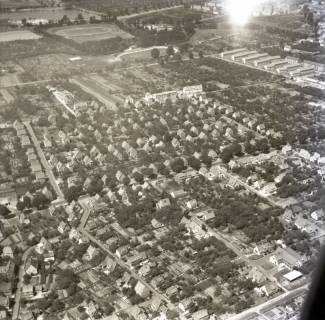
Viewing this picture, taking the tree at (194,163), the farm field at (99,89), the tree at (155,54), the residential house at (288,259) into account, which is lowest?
the residential house at (288,259)

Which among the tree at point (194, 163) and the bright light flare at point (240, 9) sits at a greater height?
the bright light flare at point (240, 9)

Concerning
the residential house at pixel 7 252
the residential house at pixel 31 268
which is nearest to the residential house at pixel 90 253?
the residential house at pixel 31 268

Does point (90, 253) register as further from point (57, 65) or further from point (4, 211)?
point (57, 65)

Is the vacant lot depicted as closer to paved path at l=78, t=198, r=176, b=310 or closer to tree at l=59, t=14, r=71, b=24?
tree at l=59, t=14, r=71, b=24

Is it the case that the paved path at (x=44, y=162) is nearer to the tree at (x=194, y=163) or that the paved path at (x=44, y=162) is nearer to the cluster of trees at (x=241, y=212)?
the cluster of trees at (x=241, y=212)

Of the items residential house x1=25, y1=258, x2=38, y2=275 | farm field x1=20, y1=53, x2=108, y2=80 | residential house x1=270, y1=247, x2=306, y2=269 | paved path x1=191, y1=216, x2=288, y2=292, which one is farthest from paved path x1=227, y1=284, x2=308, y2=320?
farm field x1=20, y1=53, x2=108, y2=80

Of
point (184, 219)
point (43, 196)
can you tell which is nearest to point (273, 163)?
point (184, 219)

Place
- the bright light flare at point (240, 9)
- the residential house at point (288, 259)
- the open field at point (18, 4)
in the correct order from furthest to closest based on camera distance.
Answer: the open field at point (18, 4) < the bright light flare at point (240, 9) < the residential house at point (288, 259)
